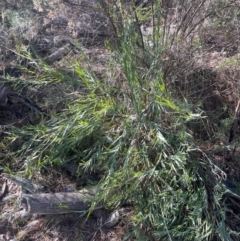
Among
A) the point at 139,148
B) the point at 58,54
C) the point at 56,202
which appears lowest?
the point at 56,202

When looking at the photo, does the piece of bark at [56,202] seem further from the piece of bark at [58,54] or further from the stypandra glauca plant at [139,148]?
the piece of bark at [58,54]

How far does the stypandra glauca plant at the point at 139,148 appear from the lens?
285cm

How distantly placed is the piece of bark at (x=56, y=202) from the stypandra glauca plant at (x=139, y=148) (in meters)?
0.13

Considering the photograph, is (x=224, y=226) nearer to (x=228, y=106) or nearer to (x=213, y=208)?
(x=213, y=208)

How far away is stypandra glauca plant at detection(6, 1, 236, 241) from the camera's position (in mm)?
2846

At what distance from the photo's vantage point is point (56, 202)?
300cm

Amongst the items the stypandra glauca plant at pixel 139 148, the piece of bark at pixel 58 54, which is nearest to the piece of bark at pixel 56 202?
the stypandra glauca plant at pixel 139 148

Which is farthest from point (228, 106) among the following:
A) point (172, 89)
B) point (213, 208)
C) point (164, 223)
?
point (164, 223)

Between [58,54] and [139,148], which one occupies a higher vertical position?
[58,54]

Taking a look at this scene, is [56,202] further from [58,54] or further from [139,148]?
[58,54]

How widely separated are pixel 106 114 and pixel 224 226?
1.03 meters

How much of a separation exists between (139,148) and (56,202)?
0.62 meters

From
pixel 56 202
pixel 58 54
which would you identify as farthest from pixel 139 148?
pixel 58 54

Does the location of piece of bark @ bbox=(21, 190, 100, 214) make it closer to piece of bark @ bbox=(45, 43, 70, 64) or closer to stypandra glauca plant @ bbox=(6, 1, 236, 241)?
stypandra glauca plant @ bbox=(6, 1, 236, 241)
